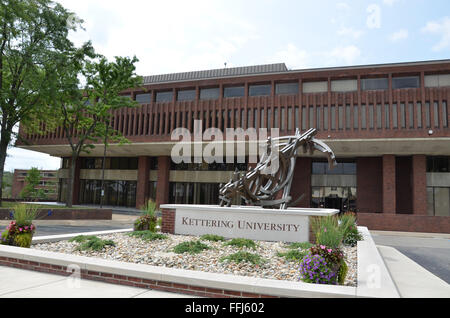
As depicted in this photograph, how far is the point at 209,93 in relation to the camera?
1323 inches

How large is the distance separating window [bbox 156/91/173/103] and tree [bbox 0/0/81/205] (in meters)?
12.6

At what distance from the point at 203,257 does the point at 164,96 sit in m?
30.1

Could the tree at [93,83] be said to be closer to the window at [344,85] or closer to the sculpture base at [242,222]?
the sculpture base at [242,222]

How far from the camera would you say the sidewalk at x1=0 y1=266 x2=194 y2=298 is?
15.8ft

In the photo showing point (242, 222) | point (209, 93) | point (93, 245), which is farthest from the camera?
point (209, 93)

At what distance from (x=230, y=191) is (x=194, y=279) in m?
6.68

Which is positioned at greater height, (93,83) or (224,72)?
(224,72)

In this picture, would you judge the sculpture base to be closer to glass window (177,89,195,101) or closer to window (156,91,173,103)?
glass window (177,89,195,101)

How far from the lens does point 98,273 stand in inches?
223

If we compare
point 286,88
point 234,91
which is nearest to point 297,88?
point 286,88

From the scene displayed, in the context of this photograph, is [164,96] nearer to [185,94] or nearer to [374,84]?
[185,94]

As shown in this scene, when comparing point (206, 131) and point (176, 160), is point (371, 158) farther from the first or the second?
point (176, 160)

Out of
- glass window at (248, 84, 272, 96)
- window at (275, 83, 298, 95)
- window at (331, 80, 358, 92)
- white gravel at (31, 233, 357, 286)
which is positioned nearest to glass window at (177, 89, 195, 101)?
glass window at (248, 84, 272, 96)
